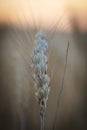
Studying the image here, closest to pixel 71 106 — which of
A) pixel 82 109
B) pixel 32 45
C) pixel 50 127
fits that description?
pixel 82 109

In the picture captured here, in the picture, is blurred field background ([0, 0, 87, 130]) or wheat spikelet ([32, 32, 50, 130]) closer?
wheat spikelet ([32, 32, 50, 130])

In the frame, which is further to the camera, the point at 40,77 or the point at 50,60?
the point at 50,60

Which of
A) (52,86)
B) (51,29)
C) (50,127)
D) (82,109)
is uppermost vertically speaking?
(51,29)

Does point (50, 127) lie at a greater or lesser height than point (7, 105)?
lesser

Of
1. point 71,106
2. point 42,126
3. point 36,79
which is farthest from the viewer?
point 71,106

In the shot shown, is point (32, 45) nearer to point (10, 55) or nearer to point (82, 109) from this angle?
point (10, 55)

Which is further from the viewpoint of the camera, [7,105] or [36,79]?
[7,105]

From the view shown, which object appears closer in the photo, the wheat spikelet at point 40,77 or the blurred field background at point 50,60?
the wheat spikelet at point 40,77

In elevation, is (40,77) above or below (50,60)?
below
